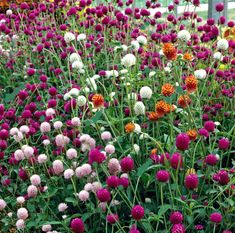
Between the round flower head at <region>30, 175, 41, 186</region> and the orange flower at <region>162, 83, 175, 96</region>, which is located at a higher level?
the orange flower at <region>162, 83, 175, 96</region>

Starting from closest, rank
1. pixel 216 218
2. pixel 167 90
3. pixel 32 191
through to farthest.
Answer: pixel 216 218 → pixel 167 90 → pixel 32 191

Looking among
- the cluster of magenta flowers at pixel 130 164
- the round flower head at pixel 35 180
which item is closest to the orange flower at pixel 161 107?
the cluster of magenta flowers at pixel 130 164

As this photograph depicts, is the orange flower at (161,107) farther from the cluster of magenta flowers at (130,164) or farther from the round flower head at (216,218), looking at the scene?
the round flower head at (216,218)

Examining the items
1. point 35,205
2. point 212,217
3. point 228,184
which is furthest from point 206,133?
point 35,205

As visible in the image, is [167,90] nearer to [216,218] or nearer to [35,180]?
[216,218]

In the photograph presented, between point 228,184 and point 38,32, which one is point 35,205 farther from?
point 38,32

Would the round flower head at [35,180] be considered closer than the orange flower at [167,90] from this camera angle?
No

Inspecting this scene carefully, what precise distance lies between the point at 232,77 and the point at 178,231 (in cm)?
146

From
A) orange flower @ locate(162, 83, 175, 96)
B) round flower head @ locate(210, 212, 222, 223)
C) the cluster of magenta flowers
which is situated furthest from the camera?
orange flower @ locate(162, 83, 175, 96)

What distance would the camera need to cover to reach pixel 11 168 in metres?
2.40

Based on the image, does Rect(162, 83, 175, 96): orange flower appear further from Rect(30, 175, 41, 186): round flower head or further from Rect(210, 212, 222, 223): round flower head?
Rect(30, 175, 41, 186): round flower head

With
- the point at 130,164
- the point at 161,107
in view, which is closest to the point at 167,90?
the point at 161,107

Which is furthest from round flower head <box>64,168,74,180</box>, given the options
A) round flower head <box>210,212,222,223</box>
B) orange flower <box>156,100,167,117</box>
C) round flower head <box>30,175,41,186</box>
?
round flower head <box>210,212,222,223</box>

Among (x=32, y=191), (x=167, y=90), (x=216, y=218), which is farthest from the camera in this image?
(x=32, y=191)
